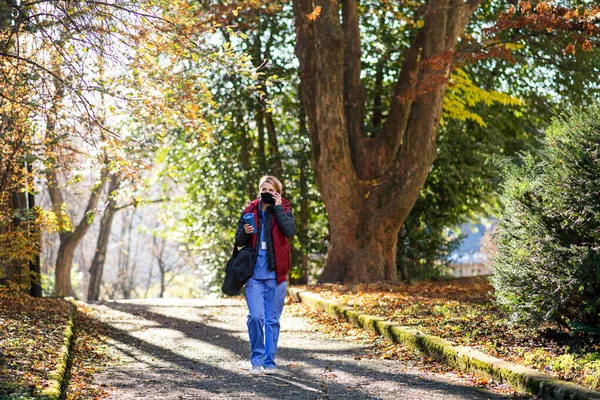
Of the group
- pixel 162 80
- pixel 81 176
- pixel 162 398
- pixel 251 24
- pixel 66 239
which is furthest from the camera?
pixel 66 239

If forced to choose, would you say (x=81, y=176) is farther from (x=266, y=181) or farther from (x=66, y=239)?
(x=66, y=239)

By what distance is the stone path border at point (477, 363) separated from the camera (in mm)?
5344

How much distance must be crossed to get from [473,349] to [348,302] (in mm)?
4889

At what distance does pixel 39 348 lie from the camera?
24.7 feet

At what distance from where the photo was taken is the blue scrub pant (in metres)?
7.21

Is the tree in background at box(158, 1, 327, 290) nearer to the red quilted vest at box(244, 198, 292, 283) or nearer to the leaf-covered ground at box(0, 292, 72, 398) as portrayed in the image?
the leaf-covered ground at box(0, 292, 72, 398)

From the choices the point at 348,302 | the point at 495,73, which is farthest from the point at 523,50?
the point at 348,302

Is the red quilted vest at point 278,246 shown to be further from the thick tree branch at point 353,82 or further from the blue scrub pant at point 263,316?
the thick tree branch at point 353,82

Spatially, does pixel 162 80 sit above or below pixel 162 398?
above

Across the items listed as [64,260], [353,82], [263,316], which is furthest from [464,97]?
[263,316]

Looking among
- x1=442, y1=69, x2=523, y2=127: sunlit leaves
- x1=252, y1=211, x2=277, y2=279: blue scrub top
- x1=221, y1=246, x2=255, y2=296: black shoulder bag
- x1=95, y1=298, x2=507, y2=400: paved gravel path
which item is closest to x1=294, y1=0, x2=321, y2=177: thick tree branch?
x1=442, y1=69, x2=523, y2=127: sunlit leaves

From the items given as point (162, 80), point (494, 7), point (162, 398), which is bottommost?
point (162, 398)

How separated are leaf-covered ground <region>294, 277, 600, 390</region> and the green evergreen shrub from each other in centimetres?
25

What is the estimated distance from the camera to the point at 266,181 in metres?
7.38
